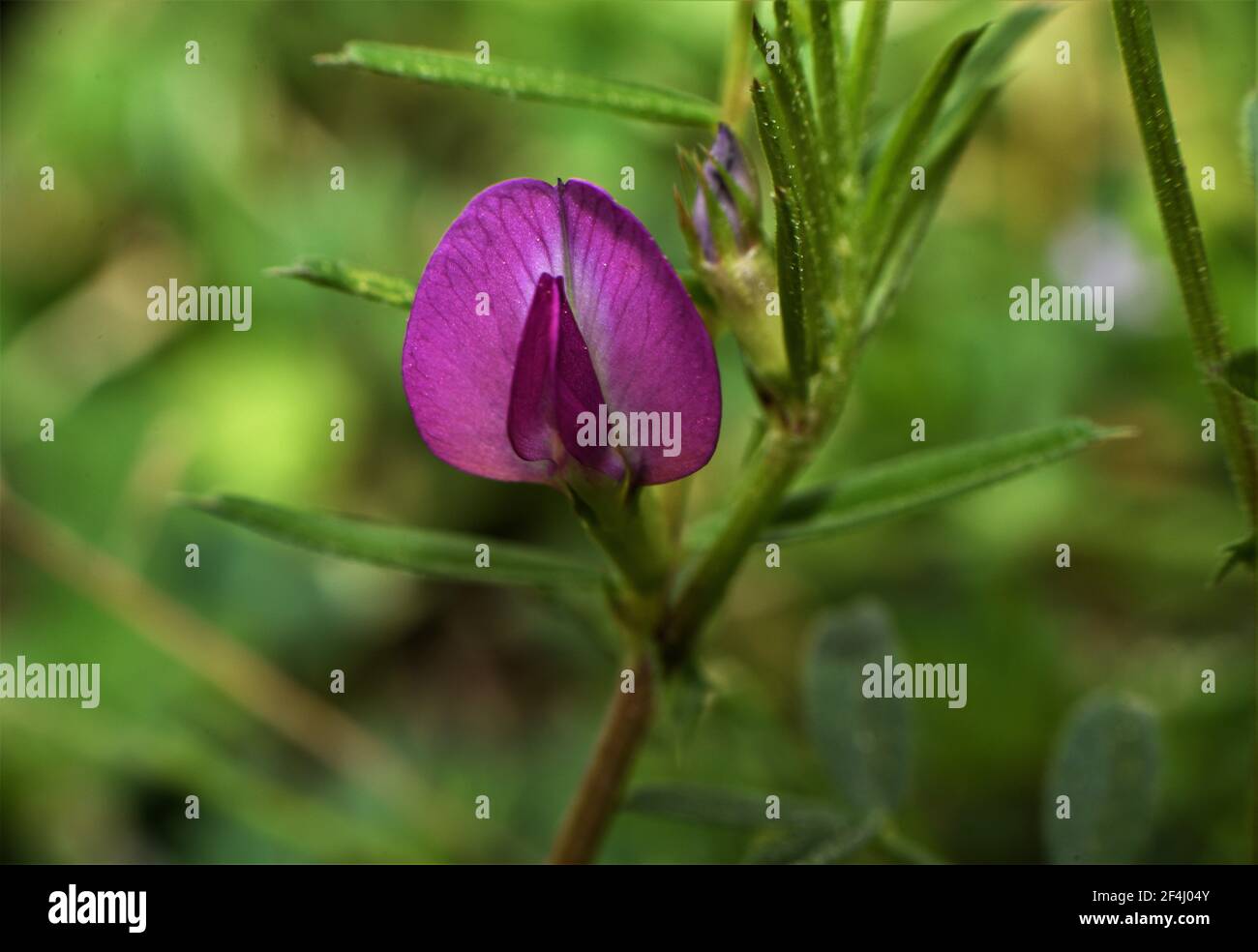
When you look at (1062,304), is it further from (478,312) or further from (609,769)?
(478,312)

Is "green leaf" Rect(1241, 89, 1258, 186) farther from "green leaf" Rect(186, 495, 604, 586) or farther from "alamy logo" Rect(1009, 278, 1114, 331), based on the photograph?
"alamy logo" Rect(1009, 278, 1114, 331)

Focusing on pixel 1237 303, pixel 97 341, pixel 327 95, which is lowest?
pixel 1237 303

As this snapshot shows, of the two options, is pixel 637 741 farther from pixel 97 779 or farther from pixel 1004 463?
pixel 97 779

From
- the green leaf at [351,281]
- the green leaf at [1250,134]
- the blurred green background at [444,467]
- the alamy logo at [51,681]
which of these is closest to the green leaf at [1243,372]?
the green leaf at [1250,134]

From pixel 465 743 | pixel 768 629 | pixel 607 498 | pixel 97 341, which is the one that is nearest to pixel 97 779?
pixel 465 743

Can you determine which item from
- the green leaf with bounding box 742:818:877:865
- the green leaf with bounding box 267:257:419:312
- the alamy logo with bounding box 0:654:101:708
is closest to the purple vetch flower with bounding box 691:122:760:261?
the green leaf with bounding box 267:257:419:312
